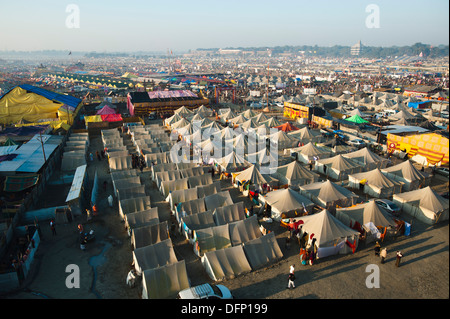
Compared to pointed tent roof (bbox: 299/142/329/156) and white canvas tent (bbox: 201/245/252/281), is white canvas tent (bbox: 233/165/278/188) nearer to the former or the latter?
pointed tent roof (bbox: 299/142/329/156)

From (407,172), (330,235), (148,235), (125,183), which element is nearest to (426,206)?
(407,172)

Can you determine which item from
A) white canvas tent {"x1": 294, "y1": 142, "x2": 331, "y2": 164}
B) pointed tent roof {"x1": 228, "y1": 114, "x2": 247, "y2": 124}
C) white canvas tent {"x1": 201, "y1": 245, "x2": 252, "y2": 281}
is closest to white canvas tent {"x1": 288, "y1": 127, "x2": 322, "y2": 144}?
white canvas tent {"x1": 294, "y1": 142, "x2": 331, "y2": 164}

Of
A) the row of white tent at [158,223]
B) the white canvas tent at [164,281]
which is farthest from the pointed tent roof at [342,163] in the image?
the white canvas tent at [164,281]

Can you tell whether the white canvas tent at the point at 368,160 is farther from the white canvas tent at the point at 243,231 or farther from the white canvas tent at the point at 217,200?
the white canvas tent at the point at 243,231

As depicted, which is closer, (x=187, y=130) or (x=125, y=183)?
(x=125, y=183)

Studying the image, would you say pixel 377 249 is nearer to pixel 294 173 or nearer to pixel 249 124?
pixel 294 173

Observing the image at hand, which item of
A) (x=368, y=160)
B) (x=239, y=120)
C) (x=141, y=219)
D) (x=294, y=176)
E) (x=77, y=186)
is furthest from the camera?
(x=239, y=120)

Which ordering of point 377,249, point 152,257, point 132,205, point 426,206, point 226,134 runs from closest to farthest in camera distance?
1. point 152,257
2. point 377,249
3. point 426,206
4. point 132,205
5. point 226,134

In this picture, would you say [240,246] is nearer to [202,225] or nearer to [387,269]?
[202,225]
